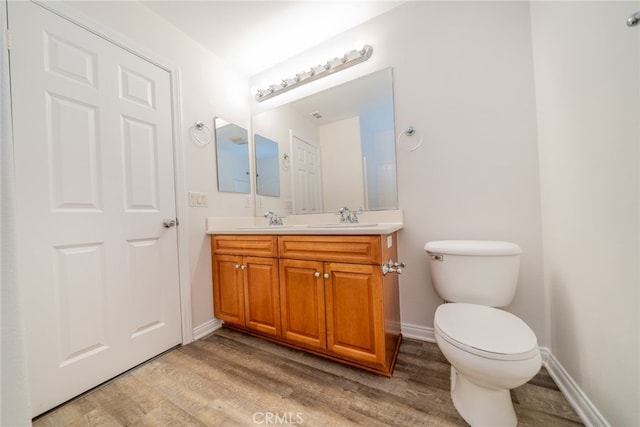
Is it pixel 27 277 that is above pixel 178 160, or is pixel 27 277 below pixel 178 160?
below

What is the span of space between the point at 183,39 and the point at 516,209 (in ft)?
8.30

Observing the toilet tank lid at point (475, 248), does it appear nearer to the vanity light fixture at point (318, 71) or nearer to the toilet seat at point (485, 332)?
the toilet seat at point (485, 332)

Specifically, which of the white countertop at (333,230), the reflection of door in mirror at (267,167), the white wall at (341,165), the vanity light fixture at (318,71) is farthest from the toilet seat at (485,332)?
the vanity light fixture at (318,71)

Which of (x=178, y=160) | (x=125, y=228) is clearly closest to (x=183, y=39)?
(x=178, y=160)

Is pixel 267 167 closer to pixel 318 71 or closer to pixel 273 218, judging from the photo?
pixel 273 218

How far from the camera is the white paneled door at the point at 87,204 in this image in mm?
1020

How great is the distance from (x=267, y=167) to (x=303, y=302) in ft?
4.32

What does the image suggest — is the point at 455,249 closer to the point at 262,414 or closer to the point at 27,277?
the point at 262,414

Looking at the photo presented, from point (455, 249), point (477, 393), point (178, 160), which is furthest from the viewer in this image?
point (178, 160)

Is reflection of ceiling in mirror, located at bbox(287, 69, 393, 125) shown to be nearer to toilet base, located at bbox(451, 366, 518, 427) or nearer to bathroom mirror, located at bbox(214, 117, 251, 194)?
bathroom mirror, located at bbox(214, 117, 251, 194)

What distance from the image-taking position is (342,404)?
1029mm

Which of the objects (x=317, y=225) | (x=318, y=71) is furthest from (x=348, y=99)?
(x=317, y=225)

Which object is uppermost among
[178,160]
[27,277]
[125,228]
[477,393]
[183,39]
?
[183,39]

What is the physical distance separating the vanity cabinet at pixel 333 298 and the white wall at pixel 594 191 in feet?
2.58
